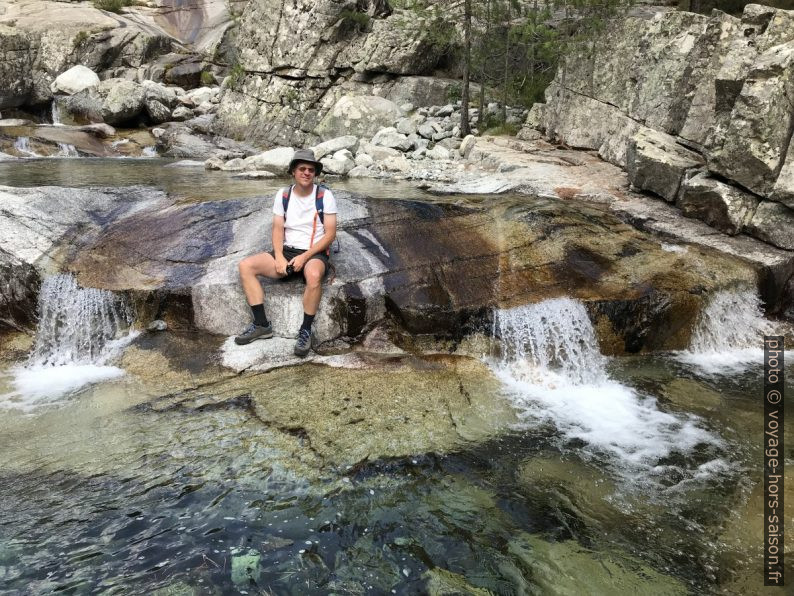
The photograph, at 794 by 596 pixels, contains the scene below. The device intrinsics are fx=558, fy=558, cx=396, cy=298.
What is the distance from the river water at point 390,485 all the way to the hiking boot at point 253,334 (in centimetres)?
59

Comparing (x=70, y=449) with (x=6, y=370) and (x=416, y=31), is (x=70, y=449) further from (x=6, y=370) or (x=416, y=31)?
(x=416, y=31)

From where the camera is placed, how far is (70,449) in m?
4.47

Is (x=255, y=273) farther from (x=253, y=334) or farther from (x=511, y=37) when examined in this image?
(x=511, y=37)

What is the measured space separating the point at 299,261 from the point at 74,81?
2250 centimetres

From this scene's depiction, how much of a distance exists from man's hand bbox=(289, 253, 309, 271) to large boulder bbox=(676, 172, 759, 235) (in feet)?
19.2

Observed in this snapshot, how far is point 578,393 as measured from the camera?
19.0ft

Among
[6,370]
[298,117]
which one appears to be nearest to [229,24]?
[298,117]

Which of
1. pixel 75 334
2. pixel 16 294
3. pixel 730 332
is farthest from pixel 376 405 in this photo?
pixel 730 332

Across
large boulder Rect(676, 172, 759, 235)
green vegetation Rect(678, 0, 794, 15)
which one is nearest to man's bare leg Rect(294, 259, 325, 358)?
large boulder Rect(676, 172, 759, 235)

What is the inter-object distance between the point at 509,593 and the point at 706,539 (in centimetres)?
146

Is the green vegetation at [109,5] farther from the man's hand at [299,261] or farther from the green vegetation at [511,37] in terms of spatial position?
the man's hand at [299,261]

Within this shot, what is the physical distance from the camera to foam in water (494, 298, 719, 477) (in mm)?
4777

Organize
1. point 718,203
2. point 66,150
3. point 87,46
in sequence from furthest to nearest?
1. point 87,46
2. point 66,150
3. point 718,203

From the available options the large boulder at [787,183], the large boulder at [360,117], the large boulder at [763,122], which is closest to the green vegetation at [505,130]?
the large boulder at [360,117]
